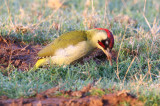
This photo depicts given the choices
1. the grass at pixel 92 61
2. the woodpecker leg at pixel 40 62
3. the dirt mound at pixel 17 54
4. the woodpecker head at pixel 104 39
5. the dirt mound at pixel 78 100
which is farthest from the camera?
the dirt mound at pixel 17 54

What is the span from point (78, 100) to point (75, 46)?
3.99 feet

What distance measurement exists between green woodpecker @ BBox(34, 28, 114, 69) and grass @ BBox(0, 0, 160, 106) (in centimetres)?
16

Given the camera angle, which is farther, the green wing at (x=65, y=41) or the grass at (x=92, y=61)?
the green wing at (x=65, y=41)

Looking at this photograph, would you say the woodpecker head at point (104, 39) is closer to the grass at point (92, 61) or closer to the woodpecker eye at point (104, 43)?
the woodpecker eye at point (104, 43)

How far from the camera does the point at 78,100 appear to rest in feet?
9.66

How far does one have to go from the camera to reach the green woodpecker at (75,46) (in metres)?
4.02

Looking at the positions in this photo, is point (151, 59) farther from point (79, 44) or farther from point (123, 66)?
point (79, 44)

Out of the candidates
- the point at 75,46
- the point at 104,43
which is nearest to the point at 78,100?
the point at 75,46

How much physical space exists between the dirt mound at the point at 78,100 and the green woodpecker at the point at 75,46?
1.02 m

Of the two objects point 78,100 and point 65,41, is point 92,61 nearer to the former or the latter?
point 65,41

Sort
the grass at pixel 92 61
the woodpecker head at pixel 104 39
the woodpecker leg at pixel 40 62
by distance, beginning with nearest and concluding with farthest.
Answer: the grass at pixel 92 61, the woodpecker head at pixel 104 39, the woodpecker leg at pixel 40 62

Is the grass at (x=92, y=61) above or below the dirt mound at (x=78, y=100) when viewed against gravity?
above

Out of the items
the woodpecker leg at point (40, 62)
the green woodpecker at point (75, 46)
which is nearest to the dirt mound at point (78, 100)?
the green woodpecker at point (75, 46)

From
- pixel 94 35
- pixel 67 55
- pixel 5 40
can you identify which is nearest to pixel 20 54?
pixel 5 40
